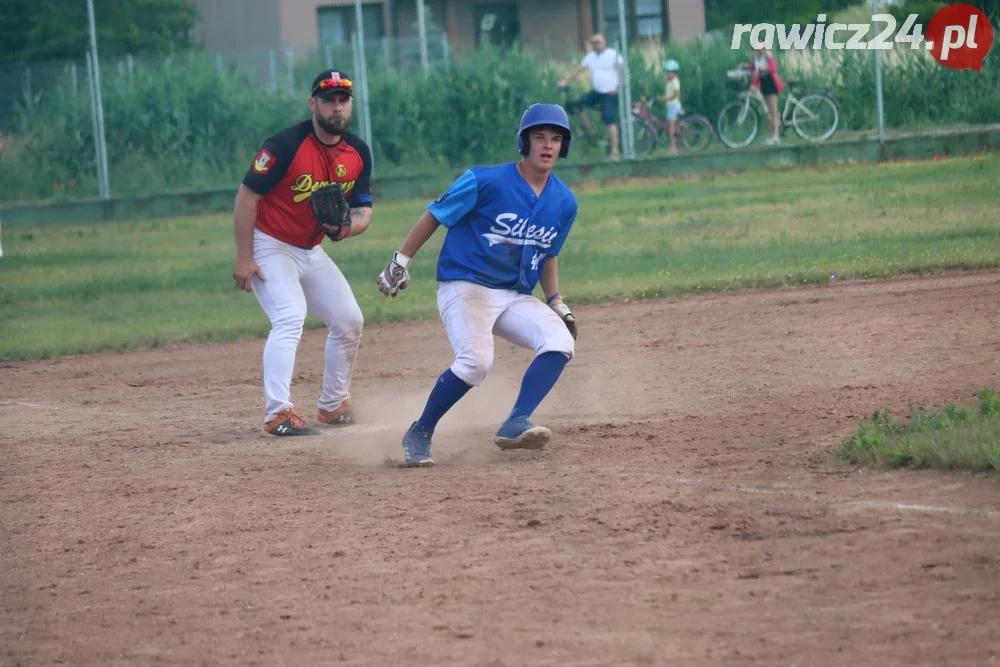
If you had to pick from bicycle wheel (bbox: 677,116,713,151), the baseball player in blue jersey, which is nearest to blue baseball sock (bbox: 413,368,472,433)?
the baseball player in blue jersey

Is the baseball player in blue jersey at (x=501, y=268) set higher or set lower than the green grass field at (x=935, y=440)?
higher

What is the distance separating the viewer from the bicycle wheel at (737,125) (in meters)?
22.2

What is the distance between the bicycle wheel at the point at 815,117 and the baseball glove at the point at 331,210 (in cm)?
1484

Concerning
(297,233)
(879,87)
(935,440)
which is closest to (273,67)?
(879,87)

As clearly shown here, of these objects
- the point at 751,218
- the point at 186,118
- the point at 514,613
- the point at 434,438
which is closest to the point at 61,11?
the point at 186,118

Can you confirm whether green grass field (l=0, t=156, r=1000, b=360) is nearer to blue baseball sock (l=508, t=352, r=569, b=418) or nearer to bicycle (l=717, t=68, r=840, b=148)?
bicycle (l=717, t=68, r=840, b=148)

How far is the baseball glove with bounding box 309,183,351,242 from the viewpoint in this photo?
795 cm

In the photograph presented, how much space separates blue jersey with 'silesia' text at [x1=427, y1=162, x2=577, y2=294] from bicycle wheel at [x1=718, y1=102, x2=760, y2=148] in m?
15.5

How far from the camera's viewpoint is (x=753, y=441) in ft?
23.6

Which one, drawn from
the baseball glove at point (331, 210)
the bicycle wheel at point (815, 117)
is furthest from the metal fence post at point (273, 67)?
the baseball glove at point (331, 210)

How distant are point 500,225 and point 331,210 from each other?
4.48 feet

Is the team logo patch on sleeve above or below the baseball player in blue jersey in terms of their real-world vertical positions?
above

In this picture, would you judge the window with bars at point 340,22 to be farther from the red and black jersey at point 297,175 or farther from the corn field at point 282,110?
the red and black jersey at point 297,175

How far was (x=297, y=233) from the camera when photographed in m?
8.14
